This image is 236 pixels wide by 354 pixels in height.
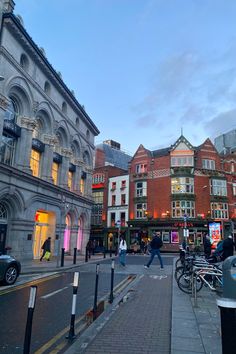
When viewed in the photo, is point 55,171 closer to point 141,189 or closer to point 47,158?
point 47,158

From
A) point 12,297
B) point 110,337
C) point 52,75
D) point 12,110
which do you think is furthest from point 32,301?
point 52,75

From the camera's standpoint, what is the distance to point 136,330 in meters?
6.23

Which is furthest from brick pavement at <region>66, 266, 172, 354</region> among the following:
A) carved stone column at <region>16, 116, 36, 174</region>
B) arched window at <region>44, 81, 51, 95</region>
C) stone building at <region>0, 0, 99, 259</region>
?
arched window at <region>44, 81, 51, 95</region>

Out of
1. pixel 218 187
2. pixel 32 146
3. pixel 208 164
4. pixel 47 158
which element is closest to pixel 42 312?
pixel 32 146

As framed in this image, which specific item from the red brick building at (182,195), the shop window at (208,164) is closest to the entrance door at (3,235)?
the red brick building at (182,195)

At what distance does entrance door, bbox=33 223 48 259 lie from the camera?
82.2 feet

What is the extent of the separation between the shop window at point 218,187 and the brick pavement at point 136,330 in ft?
131

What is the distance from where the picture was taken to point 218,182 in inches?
1898

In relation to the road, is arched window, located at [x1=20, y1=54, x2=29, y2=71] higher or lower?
higher

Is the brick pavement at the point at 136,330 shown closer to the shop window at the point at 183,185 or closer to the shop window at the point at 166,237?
the shop window at the point at 166,237

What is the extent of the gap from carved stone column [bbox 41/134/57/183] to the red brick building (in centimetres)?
2463

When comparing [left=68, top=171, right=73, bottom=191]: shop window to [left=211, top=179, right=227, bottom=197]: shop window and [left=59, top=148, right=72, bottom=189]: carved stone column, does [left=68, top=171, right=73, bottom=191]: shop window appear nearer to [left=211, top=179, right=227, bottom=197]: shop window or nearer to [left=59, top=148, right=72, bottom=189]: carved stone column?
[left=59, top=148, right=72, bottom=189]: carved stone column

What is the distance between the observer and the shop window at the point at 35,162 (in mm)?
24641

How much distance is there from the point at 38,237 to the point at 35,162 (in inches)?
243
